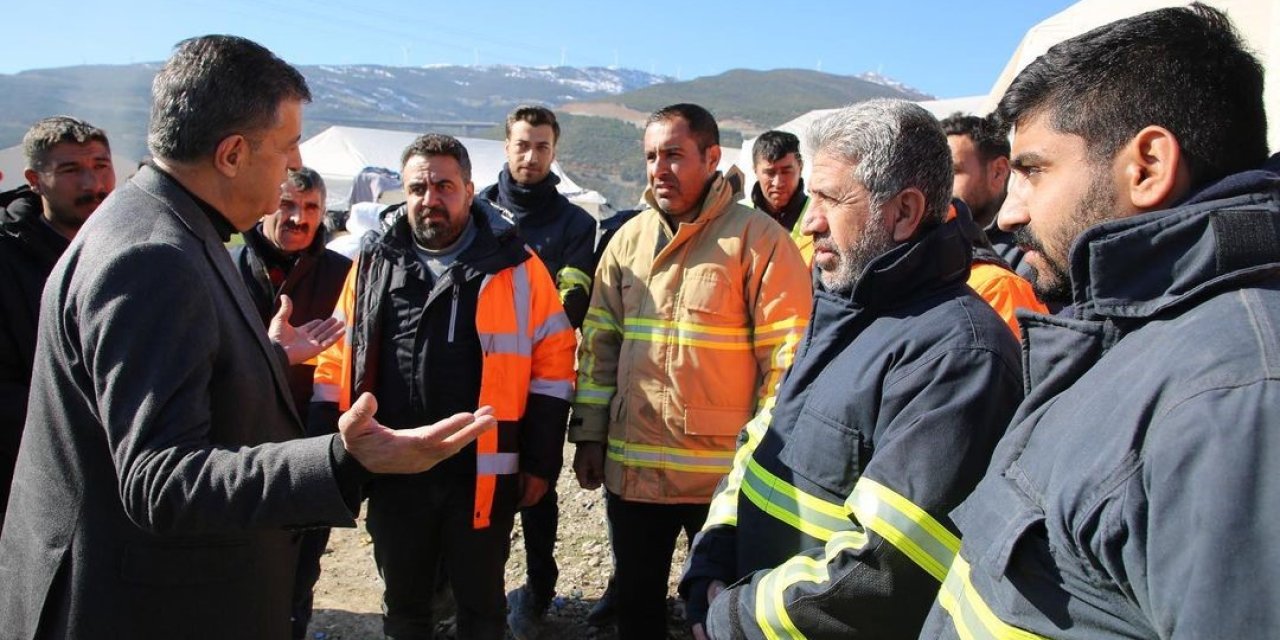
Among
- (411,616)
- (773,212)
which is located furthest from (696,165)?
(411,616)

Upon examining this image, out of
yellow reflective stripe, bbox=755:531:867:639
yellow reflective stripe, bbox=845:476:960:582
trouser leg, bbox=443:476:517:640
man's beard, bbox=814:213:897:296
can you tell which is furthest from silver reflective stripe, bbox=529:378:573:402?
yellow reflective stripe, bbox=845:476:960:582

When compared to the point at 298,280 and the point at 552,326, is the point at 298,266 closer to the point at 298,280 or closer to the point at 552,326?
the point at 298,280

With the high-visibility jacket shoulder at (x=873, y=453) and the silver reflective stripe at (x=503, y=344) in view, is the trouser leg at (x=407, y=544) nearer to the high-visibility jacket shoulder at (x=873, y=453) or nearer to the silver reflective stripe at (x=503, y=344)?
the silver reflective stripe at (x=503, y=344)

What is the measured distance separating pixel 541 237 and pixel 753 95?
14827 cm

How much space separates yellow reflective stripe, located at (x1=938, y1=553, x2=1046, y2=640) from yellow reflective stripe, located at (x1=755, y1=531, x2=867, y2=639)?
277mm

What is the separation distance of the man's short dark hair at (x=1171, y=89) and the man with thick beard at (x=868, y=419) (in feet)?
1.97

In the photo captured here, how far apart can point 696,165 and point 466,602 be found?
205 cm

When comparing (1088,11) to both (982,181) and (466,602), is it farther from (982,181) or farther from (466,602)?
(466,602)

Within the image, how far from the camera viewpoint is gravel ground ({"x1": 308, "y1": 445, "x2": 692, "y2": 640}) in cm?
414

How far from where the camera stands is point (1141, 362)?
1.08m

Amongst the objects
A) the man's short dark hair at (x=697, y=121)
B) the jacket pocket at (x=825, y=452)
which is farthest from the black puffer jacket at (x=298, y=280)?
the jacket pocket at (x=825, y=452)

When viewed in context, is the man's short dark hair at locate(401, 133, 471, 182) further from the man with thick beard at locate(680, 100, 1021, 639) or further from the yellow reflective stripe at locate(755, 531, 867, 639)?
the yellow reflective stripe at locate(755, 531, 867, 639)

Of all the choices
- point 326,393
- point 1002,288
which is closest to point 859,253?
point 1002,288

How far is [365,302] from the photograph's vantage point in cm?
332
